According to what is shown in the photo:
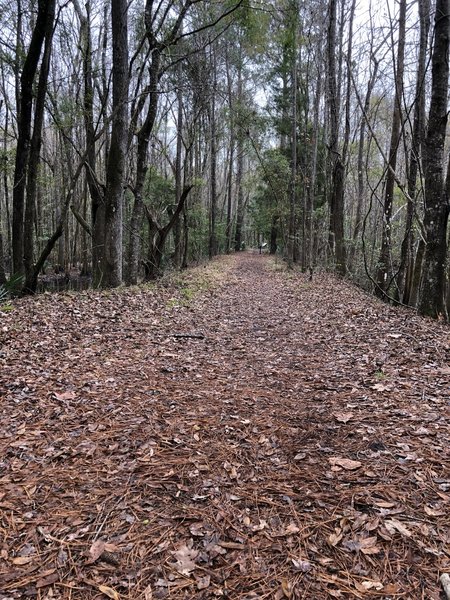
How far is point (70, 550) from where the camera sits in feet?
6.89

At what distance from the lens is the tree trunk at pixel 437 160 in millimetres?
6438

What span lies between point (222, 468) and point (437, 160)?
20.5ft

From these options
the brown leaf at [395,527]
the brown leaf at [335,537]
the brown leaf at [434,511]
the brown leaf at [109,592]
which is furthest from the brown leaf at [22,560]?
the brown leaf at [434,511]

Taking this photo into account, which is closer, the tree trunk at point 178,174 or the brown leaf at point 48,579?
the brown leaf at point 48,579

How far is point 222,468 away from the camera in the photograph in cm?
278

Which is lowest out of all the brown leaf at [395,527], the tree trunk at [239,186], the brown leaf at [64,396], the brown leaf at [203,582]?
the brown leaf at [203,582]

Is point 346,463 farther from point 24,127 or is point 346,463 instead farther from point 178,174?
point 178,174

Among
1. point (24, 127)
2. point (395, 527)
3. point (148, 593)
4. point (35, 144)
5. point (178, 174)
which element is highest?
point (178, 174)

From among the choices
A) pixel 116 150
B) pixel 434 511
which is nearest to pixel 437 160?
pixel 434 511

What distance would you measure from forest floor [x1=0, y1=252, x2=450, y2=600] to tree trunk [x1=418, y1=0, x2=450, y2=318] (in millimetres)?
1651

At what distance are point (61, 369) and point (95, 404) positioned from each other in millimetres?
1035

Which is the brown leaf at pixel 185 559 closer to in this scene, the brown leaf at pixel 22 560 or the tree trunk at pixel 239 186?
the brown leaf at pixel 22 560

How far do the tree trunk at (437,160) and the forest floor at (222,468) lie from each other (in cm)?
165

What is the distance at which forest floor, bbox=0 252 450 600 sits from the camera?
1941mm
